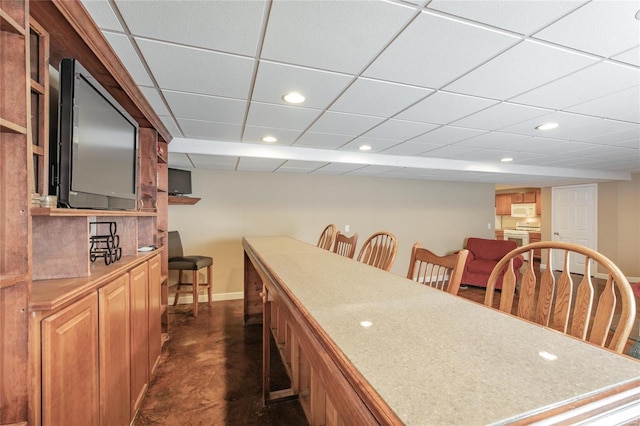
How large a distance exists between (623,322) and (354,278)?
0.90m

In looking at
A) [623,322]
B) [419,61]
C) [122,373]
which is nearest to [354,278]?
[623,322]

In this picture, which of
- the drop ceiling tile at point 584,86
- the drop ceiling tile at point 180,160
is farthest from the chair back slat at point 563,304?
the drop ceiling tile at point 180,160

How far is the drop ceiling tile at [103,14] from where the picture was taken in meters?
1.11

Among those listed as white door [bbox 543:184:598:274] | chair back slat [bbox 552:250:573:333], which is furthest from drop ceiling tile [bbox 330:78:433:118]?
white door [bbox 543:184:598:274]

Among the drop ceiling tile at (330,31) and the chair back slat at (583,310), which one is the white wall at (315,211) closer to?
the drop ceiling tile at (330,31)

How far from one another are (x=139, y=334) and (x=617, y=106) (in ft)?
12.0

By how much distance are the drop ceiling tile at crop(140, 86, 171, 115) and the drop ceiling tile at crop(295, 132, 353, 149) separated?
1.26 m

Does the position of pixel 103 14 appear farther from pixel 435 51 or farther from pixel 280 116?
pixel 435 51

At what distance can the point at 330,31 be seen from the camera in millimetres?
1271

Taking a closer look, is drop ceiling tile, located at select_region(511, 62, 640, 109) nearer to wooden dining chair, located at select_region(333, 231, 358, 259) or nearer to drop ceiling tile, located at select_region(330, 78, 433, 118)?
drop ceiling tile, located at select_region(330, 78, 433, 118)

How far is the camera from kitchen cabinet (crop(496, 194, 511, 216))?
8320mm

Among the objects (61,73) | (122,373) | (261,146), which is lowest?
(122,373)

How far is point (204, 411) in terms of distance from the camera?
1866 millimetres

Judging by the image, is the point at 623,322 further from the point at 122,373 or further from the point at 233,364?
the point at 233,364
